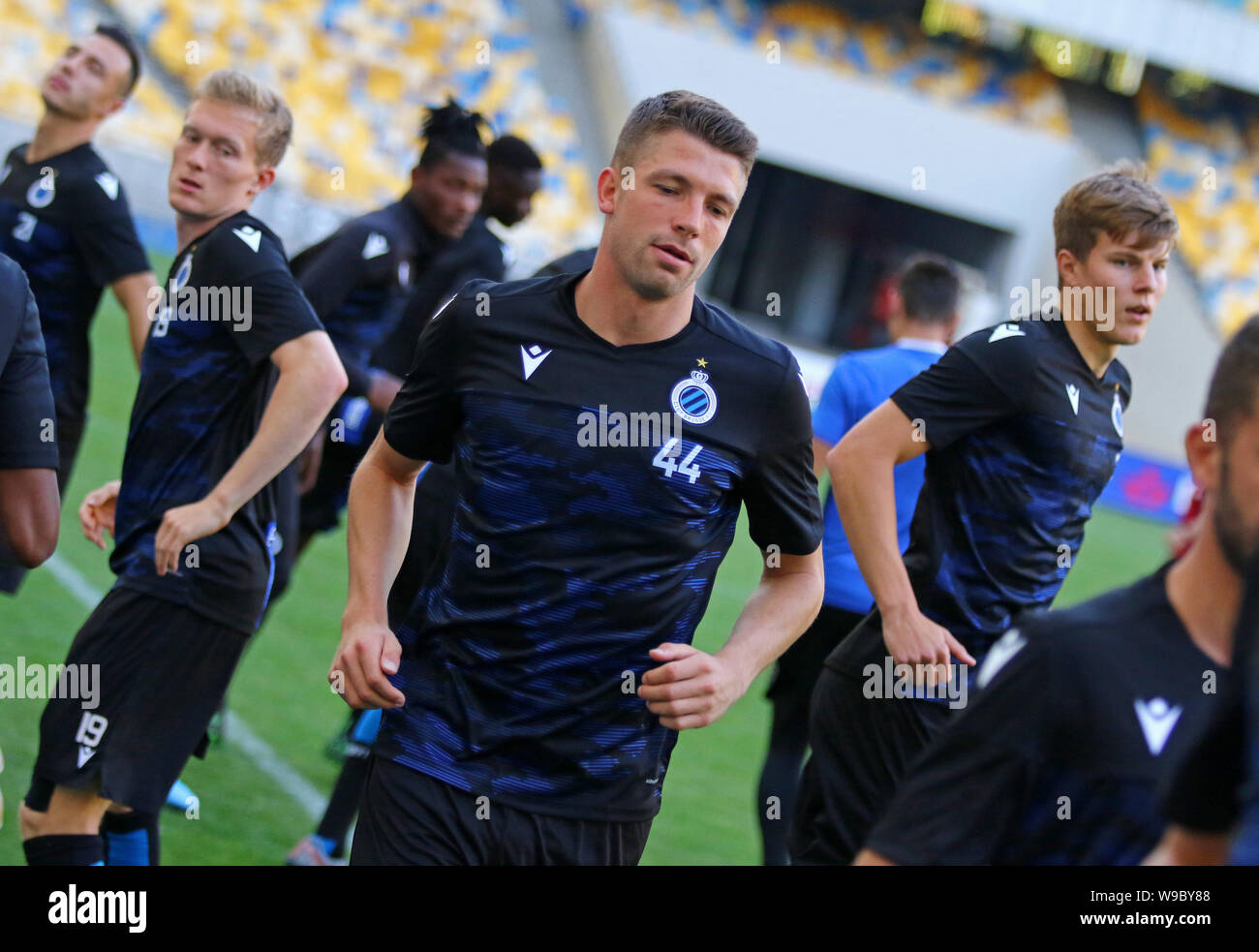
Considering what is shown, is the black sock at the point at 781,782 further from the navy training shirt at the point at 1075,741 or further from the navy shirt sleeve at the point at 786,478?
the navy training shirt at the point at 1075,741

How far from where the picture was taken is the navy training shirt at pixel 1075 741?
6.45 ft

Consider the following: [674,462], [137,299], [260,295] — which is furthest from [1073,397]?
[137,299]

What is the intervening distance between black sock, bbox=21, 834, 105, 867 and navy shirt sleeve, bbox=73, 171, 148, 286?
1.91 m

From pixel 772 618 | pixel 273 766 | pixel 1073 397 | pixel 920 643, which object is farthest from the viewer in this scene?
pixel 273 766

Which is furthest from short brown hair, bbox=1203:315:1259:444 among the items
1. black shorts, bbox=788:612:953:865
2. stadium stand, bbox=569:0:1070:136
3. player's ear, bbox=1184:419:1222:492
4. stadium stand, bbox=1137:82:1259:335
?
stadium stand, bbox=1137:82:1259:335

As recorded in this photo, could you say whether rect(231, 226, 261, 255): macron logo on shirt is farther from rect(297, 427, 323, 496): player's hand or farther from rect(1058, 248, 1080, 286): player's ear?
rect(1058, 248, 1080, 286): player's ear

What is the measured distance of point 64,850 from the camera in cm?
371

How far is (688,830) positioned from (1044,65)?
1107 inches

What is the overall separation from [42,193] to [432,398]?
2.49m

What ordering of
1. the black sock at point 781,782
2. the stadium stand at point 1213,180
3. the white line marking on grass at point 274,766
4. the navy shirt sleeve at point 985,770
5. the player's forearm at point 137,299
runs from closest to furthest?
the navy shirt sleeve at point 985,770, the player's forearm at point 137,299, the black sock at point 781,782, the white line marking on grass at point 274,766, the stadium stand at point 1213,180

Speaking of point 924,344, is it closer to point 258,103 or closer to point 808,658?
point 808,658

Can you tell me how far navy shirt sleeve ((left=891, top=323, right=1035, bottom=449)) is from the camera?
3.82 meters

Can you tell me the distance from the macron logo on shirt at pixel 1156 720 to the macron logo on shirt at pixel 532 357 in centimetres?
136

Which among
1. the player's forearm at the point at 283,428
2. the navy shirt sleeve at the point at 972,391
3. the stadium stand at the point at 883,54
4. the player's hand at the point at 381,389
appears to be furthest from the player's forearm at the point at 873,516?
the stadium stand at the point at 883,54
